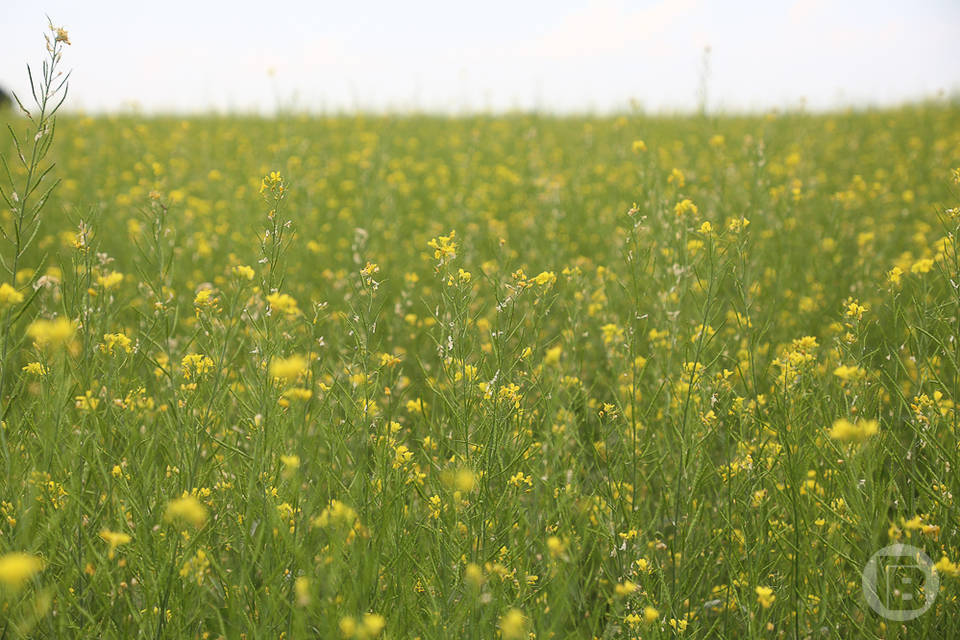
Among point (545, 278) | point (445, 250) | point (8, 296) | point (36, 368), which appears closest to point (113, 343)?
point (36, 368)

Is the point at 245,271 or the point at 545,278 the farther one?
the point at 545,278

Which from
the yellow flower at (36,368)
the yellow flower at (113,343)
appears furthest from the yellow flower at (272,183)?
the yellow flower at (36,368)

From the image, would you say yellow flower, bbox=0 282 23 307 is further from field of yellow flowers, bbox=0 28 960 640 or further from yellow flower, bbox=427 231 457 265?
yellow flower, bbox=427 231 457 265

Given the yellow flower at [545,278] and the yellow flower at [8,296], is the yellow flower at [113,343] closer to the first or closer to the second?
the yellow flower at [8,296]

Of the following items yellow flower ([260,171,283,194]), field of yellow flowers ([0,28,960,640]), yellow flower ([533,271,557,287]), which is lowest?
field of yellow flowers ([0,28,960,640])

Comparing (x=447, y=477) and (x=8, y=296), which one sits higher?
(x=8, y=296)

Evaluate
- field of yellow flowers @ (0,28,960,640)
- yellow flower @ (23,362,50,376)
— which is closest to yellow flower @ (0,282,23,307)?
field of yellow flowers @ (0,28,960,640)

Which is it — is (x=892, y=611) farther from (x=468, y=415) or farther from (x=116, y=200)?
(x=116, y=200)

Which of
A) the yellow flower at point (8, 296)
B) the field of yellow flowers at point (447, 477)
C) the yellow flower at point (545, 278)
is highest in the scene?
the yellow flower at point (8, 296)

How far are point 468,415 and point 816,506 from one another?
1.14 m

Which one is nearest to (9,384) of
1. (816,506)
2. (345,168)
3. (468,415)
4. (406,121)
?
(468,415)

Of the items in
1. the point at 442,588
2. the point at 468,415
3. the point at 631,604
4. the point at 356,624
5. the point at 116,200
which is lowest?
the point at 631,604

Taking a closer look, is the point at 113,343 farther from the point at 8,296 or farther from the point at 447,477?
the point at 447,477

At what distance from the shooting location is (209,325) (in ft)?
6.84
